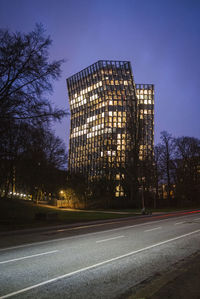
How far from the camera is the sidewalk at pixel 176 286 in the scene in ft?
17.0

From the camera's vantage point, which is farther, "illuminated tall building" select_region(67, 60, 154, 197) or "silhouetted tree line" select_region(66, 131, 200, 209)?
"illuminated tall building" select_region(67, 60, 154, 197)

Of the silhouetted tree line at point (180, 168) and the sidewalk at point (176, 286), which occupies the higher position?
the silhouetted tree line at point (180, 168)

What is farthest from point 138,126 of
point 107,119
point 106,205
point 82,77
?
point 82,77

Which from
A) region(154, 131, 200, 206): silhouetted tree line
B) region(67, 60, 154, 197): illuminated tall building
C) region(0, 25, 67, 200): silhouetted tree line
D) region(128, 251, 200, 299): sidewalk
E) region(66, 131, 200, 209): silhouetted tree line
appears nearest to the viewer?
region(128, 251, 200, 299): sidewalk

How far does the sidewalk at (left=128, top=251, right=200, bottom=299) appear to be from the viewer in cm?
519

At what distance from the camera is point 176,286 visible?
5773mm

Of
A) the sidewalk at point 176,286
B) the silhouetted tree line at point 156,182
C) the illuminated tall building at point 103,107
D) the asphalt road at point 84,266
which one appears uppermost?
the illuminated tall building at point 103,107

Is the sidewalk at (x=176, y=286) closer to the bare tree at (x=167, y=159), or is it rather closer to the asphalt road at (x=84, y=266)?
the asphalt road at (x=84, y=266)

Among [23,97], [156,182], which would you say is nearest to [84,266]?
[23,97]

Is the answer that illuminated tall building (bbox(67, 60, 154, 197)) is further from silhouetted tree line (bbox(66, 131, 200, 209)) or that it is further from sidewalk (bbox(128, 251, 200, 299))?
sidewalk (bbox(128, 251, 200, 299))

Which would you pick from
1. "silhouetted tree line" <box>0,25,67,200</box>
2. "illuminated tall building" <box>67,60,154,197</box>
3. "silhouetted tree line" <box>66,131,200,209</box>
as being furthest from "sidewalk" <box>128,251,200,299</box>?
"illuminated tall building" <box>67,60,154,197</box>

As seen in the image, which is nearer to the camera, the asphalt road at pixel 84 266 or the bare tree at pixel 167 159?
the asphalt road at pixel 84 266

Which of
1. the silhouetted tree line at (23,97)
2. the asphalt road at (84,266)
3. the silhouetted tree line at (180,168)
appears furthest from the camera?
the silhouetted tree line at (180,168)

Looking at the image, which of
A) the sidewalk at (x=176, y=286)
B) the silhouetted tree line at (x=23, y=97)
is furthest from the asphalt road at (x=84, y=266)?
the silhouetted tree line at (x=23, y=97)
